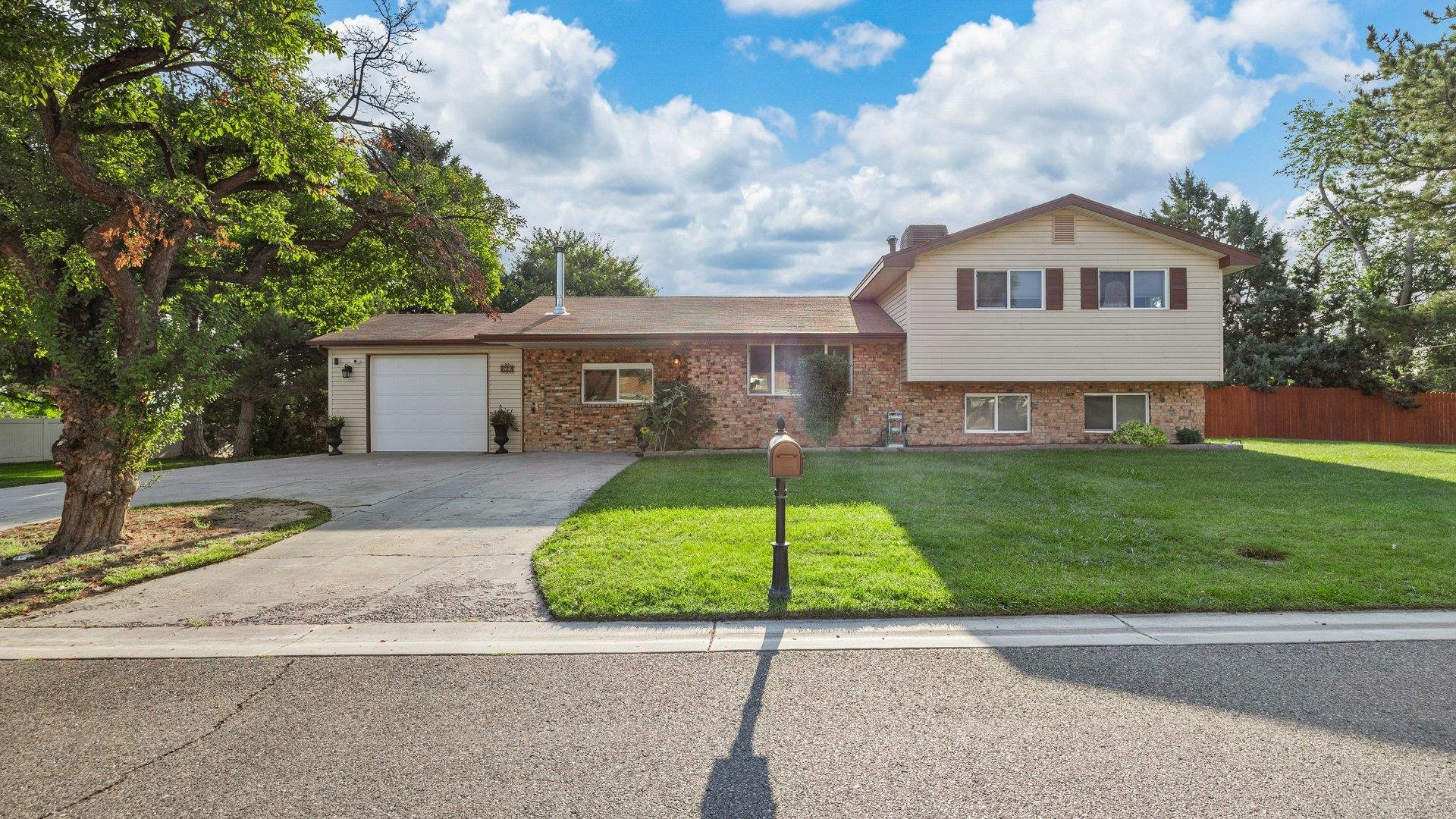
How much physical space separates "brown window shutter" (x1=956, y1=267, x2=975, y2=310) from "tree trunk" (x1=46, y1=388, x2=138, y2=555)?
46.6ft

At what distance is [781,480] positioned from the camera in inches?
200

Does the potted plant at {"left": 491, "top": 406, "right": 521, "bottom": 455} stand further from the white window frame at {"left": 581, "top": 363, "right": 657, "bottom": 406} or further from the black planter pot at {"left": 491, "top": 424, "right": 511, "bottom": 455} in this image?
the white window frame at {"left": 581, "top": 363, "right": 657, "bottom": 406}

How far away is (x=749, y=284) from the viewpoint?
31.3 meters

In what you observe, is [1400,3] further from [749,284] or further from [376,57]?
[749,284]

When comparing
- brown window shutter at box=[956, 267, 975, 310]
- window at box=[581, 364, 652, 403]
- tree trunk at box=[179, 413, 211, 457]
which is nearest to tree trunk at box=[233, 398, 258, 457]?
tree trunk at box=[179, 413, 211, 457]

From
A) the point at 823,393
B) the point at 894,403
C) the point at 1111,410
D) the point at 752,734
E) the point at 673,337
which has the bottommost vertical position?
the point at 752,734

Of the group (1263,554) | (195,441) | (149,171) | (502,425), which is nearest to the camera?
(1263,554)

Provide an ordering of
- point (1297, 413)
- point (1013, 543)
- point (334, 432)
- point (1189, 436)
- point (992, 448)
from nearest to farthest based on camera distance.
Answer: point (1013, 543) → point (992, 448) → point (1189, 436) → point (334, 432) → point (1297, 413)

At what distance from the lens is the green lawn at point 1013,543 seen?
4922 millimetres

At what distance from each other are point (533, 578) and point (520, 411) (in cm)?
1182

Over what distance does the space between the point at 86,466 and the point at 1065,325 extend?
16.3m

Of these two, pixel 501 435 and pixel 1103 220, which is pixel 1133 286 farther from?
pixel 501 435

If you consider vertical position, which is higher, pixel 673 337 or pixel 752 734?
pixel 673 337

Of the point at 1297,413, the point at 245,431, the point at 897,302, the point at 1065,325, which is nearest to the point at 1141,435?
the point at 1065,325
